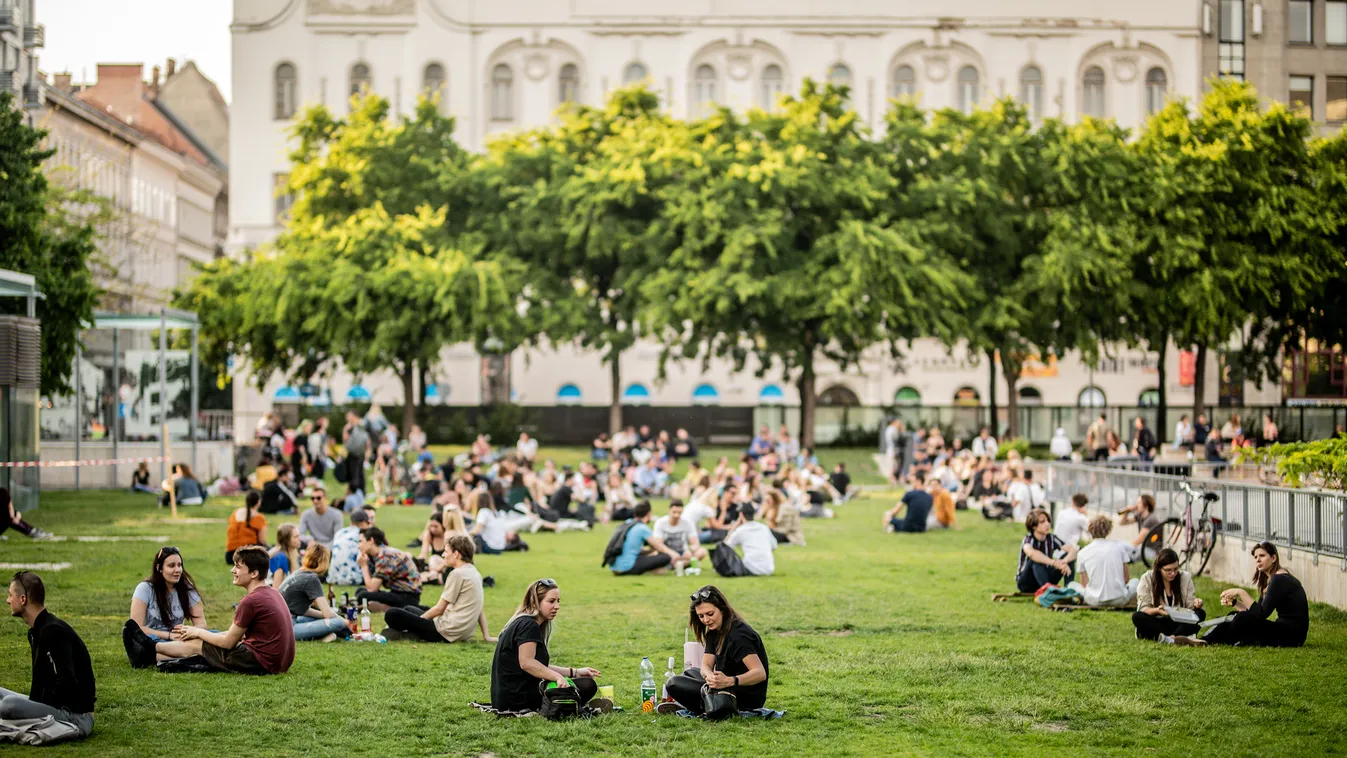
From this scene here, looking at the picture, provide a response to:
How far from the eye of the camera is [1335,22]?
7694 centimetres

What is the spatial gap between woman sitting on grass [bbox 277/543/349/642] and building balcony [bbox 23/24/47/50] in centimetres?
3480

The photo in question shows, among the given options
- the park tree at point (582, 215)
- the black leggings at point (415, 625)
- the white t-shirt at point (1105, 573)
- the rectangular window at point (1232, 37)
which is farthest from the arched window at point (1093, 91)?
the black leggings at point (415, 625)

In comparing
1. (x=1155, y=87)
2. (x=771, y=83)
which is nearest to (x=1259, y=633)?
(x=771, y=83)

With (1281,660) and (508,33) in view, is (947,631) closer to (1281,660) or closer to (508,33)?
(1281,660)

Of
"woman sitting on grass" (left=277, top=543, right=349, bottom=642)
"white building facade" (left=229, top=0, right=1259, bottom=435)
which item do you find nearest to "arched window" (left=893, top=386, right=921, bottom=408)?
"white building facade" (left=229, top=0, right=1259, bottom=435)

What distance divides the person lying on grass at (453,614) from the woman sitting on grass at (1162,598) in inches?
253

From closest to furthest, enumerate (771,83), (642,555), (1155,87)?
(642,555)
(1155,87)
(771,83)

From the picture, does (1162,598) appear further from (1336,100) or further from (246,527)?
(1336,100)

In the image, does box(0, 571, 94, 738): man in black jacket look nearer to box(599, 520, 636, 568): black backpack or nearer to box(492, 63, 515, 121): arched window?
box(599, 520, 636, 568): black backpack

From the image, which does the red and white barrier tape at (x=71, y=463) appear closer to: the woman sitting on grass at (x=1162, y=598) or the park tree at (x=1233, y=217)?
the woman sitting on grass at (x=1162, y=598)

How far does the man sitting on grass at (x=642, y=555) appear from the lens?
912 inches

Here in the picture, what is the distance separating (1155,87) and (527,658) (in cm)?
7105

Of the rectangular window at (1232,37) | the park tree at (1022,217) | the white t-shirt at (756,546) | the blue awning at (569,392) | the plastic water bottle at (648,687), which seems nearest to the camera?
the plastic water bottle at (648,687)

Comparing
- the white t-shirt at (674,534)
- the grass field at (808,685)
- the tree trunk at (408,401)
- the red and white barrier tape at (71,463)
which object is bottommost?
the grass field at (808,685)
